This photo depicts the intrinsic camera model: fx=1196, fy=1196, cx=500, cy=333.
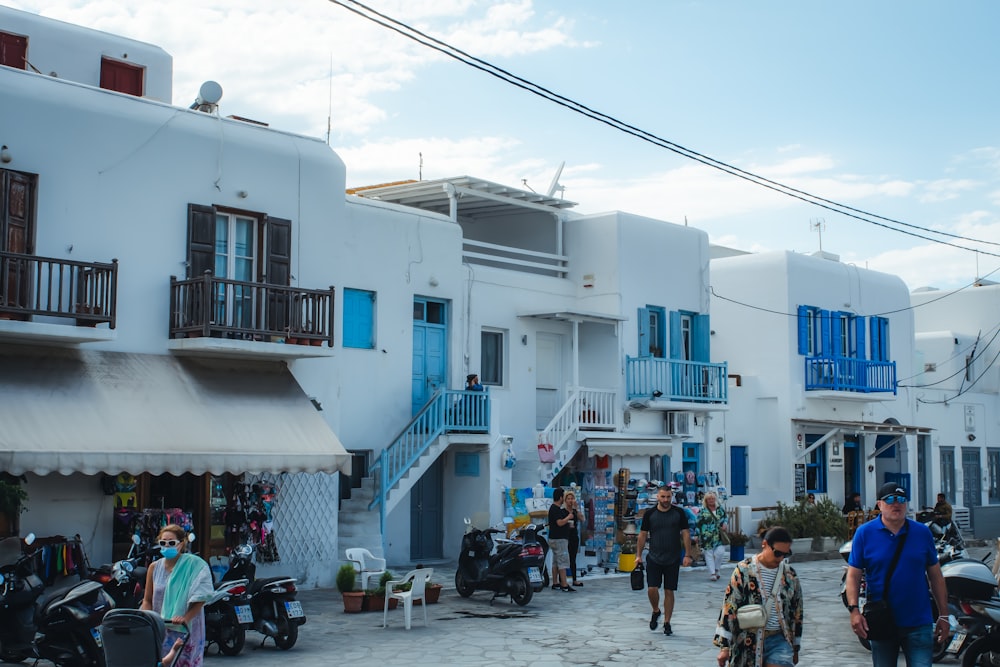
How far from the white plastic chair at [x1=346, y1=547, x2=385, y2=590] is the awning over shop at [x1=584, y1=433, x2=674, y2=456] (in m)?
7.03

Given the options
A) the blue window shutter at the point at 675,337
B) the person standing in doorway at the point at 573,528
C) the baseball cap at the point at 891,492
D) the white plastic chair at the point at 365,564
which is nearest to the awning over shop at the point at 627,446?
the blue window shutter at the point at 675,337

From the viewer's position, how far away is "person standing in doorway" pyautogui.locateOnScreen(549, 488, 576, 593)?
19.0m

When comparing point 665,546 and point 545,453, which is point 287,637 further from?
point 545,453

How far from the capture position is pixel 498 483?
882 inches

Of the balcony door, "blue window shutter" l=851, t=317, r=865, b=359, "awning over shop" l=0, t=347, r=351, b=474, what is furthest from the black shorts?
"blue window shutter" l=851, t=317, r=865, b=359

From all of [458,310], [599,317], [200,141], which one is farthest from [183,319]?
[599,317]

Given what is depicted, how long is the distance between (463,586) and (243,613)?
5.46 m

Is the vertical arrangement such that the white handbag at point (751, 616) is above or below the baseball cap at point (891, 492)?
below

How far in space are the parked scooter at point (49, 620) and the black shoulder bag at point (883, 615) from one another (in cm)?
703

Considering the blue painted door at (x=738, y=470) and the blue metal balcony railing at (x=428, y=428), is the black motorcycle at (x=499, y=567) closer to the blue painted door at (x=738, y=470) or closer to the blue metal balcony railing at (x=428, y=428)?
the blue metal balcony railing at (x=428, y=428)

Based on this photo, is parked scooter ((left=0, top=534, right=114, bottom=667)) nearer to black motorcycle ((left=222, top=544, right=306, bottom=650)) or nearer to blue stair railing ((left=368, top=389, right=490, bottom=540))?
black motorcycle ((left=222, top=544, right=306, bottom=650))

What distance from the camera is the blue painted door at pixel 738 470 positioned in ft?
99.9

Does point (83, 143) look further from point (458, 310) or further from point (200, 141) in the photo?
point (458, 310)

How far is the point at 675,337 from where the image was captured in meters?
27.9
